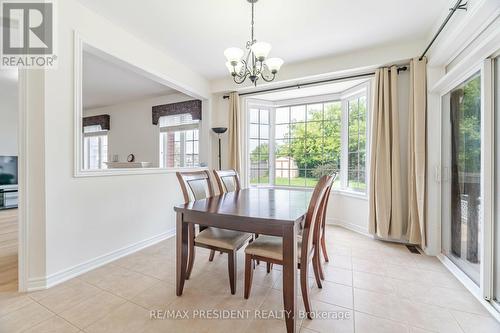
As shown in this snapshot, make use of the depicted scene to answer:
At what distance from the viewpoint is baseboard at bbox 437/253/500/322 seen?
1.61 metres

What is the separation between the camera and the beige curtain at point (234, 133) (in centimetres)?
394

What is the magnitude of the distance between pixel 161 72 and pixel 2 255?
2832 millimetres

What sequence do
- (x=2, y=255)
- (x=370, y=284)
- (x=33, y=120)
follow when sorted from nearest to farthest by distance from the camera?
(x=33, y=120) → (x=370, y=284) → (x=2, y=255)

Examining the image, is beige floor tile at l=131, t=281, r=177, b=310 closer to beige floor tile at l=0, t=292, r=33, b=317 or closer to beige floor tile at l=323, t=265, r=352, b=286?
beige floor tile at l=0, t=292, r=33, b=317

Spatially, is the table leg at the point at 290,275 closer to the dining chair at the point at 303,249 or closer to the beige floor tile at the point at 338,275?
the dining chair at the point at 303,249

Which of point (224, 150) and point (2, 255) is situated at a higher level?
point (224, 150)

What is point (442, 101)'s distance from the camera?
102 inches

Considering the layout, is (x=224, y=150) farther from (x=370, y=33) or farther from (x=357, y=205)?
(x=370, y=33)

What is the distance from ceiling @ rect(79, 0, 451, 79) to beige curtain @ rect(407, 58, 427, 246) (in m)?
0.47

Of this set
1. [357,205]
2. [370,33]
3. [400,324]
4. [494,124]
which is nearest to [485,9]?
[494,124]

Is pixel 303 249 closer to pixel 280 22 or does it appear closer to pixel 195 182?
pixel 195 182

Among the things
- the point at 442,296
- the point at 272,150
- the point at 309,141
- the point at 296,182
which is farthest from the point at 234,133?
the point at 442,296

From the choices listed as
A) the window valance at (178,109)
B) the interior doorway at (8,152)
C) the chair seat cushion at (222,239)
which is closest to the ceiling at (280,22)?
the window valance at (178,109)

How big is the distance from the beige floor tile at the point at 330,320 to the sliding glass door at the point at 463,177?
1297 mm
